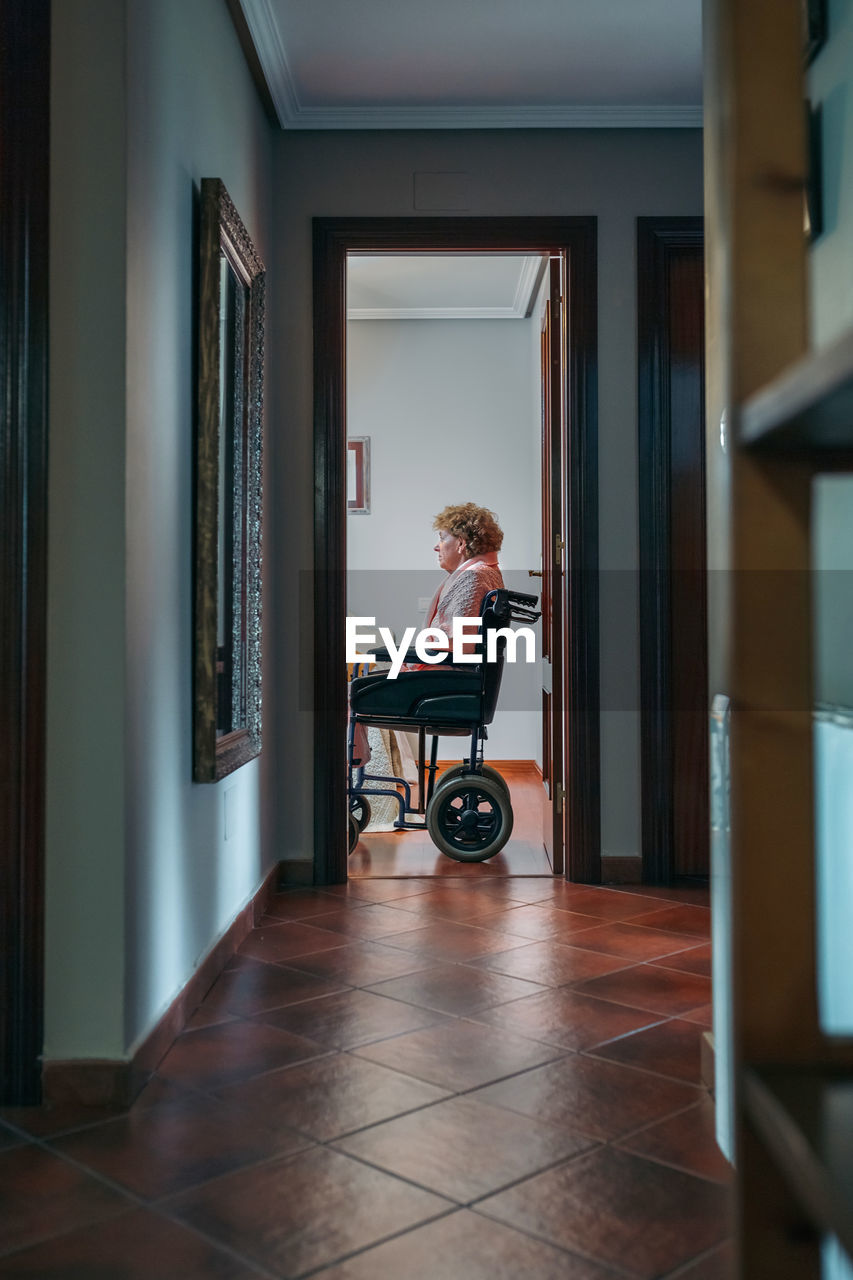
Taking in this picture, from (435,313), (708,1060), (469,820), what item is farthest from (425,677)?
(435,313)

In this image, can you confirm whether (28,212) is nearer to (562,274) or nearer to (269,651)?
(269,651)

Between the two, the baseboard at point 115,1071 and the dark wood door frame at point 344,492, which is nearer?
the baseboard at point 115,1071

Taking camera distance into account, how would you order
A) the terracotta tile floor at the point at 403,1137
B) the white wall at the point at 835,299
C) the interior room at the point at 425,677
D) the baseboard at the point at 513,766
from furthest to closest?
the baseboard at the point at 513,766 < the white wall at the point at 835,299 < the terracotta tile floor at the point at 403,1137 < the interior room at the point at 425,677

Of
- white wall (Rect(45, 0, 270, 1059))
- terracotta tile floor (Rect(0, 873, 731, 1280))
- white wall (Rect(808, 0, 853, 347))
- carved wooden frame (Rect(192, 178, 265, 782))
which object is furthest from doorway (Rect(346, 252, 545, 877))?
white wall (Rect(808, 0, 853, 347))

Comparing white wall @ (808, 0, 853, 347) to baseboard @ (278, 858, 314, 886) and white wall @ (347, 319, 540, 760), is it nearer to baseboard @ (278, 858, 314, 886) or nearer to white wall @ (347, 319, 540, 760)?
baseboard @ (278, 858, 314, 886)

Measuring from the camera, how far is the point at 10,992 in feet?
7.19

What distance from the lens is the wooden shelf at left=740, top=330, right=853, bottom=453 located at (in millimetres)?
495

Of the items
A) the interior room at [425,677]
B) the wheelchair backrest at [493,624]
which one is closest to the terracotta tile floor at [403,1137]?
the interior room at [425,677]

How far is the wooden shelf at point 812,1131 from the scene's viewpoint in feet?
1.67

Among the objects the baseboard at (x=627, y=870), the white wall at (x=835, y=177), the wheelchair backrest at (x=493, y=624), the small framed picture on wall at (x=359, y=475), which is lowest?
the baseboard at (x=627, y=870)

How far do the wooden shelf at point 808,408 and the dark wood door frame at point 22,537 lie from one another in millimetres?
1852

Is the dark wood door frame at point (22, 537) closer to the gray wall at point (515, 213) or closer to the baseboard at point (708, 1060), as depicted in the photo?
the baseboard at point (708, 1060)

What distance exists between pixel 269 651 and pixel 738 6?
11.8 feet

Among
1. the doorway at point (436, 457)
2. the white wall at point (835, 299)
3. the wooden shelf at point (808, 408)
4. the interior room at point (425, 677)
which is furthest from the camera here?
the doorway at point (436, 457)
